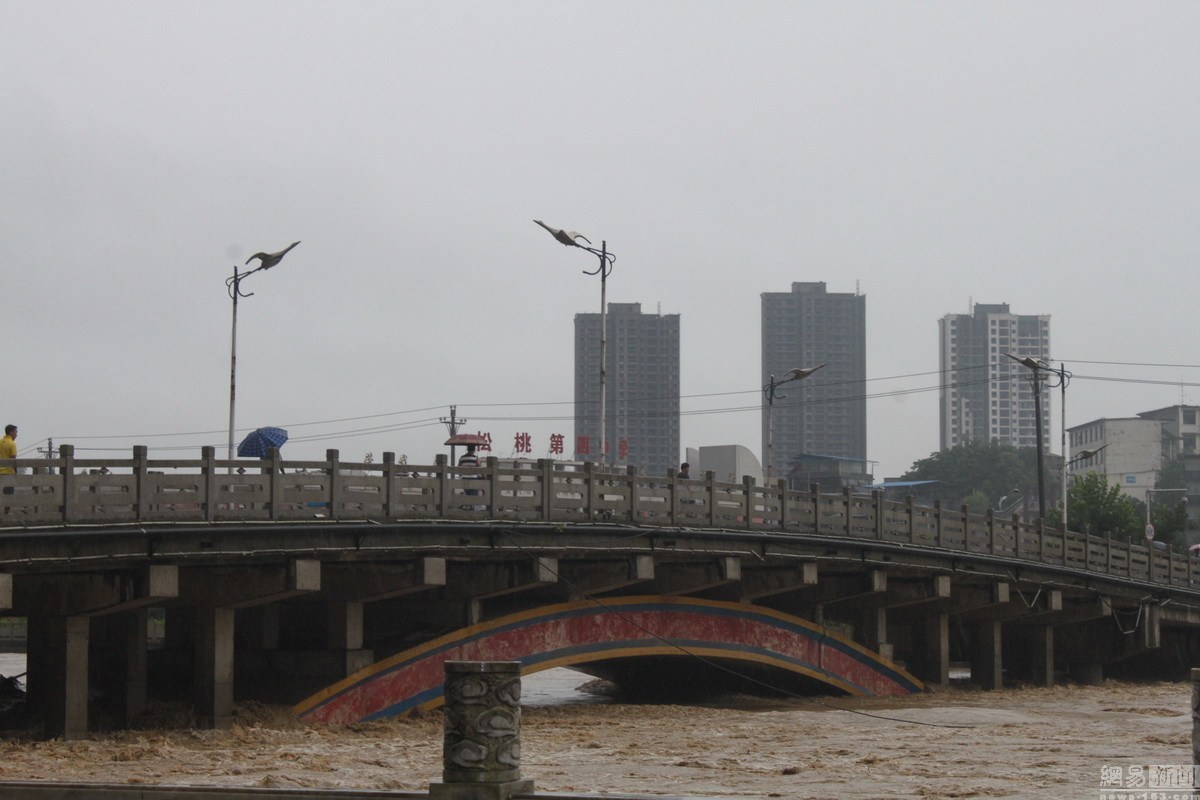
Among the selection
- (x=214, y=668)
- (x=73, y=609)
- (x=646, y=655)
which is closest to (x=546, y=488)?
(x=646, y=655)

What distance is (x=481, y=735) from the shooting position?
13484 mm

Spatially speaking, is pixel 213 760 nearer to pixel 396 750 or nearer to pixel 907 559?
pixel 396 750

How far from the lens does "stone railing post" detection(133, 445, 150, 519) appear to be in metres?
23.3

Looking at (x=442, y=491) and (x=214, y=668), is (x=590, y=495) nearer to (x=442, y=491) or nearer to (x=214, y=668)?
(x=442, y=491)

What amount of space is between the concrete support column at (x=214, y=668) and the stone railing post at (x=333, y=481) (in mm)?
2362

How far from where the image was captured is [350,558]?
26.5m

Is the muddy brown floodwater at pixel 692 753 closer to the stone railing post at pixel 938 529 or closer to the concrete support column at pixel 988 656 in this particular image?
the stone railing post at pixel 938 529

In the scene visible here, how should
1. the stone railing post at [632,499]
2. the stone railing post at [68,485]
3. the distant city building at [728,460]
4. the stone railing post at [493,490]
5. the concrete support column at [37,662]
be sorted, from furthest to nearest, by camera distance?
the distant city building at [728,460] < the stone railing post at [632,499] < the stone railing post at [493,490] < the concrete support column at [37,662] < the stone railing post at [68,485]

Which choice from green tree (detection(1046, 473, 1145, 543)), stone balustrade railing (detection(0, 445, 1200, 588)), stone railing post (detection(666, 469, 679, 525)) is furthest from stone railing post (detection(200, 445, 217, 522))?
green tree (detection(1046, 473, 1145, 543))

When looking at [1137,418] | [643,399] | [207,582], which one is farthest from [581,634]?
[643,399]

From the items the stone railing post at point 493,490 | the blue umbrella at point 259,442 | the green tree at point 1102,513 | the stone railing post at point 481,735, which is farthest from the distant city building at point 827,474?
the stone railing post at point 481,735

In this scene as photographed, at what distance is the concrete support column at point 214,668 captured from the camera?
25125 mm

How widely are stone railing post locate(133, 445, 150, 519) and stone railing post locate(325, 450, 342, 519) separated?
363cm

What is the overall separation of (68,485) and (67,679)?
3207mm
